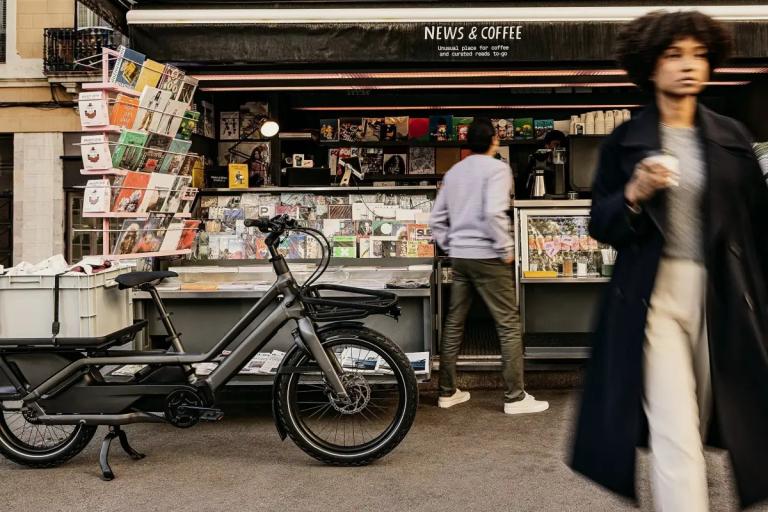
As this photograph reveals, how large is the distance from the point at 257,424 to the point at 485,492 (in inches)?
77.2

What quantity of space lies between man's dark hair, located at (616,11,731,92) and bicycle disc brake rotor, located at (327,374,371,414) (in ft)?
7.97

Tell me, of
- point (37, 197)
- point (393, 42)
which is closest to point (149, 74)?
point (393, 42)

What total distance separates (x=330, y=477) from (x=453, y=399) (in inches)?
67.5

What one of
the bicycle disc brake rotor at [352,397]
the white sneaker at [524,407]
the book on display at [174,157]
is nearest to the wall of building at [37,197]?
the book on display at [174,157]

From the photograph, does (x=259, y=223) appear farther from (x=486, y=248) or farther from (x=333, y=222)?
(x=333, y=222)

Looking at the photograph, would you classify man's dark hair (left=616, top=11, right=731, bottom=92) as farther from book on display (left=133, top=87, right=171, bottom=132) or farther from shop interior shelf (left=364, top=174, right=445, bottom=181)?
shop interior shelf (left=364, top=174, right=445, bottom=181)

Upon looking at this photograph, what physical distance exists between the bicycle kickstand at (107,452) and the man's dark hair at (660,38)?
3269 mm

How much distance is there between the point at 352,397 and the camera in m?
4.37

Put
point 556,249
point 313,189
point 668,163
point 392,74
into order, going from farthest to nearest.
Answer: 1. point 392,74
2. point 313,189
3. point 556,249
4. point 668,163

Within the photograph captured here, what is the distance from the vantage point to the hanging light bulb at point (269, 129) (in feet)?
27.3

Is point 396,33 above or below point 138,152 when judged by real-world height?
above

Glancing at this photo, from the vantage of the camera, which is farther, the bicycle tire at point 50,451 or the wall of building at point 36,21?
the wall of building at point 36,21

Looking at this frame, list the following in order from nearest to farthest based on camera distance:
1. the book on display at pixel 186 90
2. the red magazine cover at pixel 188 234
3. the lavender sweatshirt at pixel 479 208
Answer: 1. the lavender sweatshirt at pixel 479 208
2. the book on display at pixel 186 90
3. the red magazine cover at pixel 188 234

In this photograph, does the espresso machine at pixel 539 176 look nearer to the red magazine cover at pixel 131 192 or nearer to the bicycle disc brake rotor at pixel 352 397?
the red magazine cover at pixel 131 192
